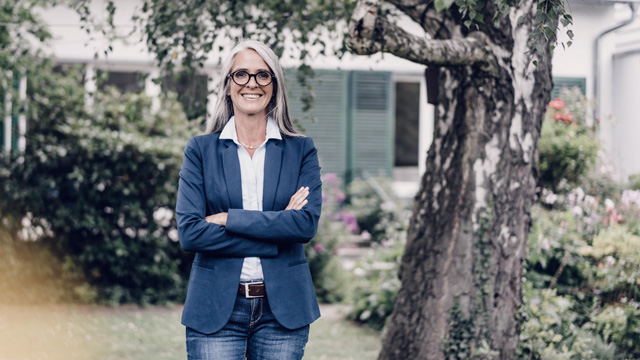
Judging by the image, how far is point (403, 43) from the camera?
12.0 ft

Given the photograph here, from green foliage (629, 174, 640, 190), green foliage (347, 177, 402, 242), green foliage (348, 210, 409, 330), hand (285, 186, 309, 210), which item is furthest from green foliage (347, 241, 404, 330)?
hand (285, 186, 309, 210)

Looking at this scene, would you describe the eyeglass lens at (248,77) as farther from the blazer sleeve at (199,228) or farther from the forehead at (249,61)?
Answer: the blazer sleeve at (199,228)

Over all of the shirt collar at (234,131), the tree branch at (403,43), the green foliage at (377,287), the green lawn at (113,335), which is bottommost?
the green lawn at (113,335)

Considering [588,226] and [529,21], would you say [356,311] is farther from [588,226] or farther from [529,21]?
[529,21]

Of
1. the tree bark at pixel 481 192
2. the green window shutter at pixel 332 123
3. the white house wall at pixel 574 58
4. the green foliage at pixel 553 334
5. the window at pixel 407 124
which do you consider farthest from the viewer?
the window at pixel 407 124

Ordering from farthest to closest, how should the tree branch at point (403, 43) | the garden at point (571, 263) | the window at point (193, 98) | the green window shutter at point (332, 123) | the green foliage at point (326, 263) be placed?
the green window shutter at point (332, 123), the green foliage at point (326, 263), the window at point (193, 98), the garden at point (571, 263), the tree branch at point (403, 43)

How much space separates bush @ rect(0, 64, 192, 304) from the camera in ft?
24.1

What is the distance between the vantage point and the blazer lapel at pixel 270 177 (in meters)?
2.72

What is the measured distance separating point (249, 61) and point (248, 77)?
0.07 metres

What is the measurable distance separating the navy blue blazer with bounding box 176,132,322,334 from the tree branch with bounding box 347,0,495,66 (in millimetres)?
925

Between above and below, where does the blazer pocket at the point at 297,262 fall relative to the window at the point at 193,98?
below

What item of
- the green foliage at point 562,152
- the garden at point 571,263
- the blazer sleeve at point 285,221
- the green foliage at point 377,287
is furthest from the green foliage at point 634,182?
the blazer sleeve at point 285,221

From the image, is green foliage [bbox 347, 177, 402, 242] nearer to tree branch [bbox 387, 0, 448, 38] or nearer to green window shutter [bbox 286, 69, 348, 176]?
green window shutter [bbox 286, 69, 348, 176]

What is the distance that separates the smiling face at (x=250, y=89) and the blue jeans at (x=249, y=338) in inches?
28.6
